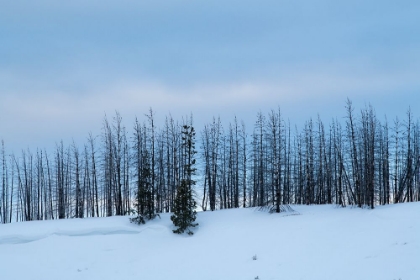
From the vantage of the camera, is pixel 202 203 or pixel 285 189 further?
pixel 285 189

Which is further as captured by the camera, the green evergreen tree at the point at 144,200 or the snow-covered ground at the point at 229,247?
the green evergreen tree at the point at 144,200

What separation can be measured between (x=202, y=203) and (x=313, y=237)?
19.4 metres

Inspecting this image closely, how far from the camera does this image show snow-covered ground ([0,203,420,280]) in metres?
16.5

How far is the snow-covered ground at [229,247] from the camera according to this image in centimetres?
1645

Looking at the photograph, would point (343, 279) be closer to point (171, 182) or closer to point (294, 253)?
point (294, 253)

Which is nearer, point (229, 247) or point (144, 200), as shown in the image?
point (229, 247)

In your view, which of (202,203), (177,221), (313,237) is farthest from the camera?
(202,203)

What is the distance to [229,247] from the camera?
23656 mm

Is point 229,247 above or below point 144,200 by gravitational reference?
below

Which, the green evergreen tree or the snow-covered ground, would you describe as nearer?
the snow-covered ground

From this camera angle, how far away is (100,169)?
42.4 meters

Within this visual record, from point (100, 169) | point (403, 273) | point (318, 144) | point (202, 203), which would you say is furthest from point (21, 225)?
point (318, 144)

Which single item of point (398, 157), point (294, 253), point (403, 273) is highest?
point (398, 157)

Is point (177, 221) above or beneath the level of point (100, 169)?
beneath
